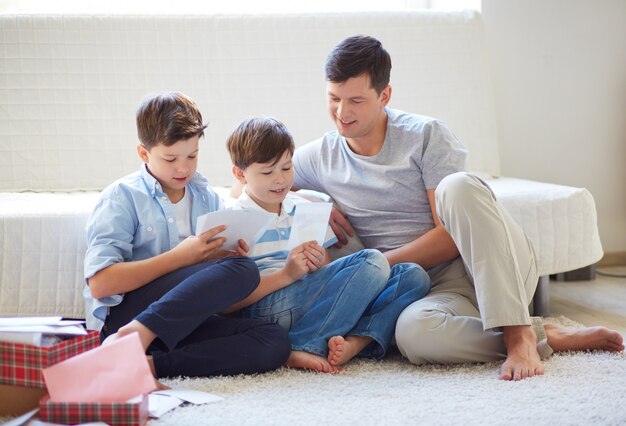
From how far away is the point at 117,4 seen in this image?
2.74 meters

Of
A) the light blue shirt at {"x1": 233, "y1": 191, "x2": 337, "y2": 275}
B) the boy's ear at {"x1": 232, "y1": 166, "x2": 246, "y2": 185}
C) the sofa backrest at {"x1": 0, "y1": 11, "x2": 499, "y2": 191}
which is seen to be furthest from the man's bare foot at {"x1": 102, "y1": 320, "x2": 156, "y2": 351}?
the sofa backrest at {"x1": 0, "y1": 11, "x2": 499, "y2": 191}

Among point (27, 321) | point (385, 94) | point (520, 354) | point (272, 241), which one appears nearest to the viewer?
point (27, 321)

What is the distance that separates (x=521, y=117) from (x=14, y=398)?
210 cm

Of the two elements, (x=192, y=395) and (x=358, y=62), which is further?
(x=358, y=62)

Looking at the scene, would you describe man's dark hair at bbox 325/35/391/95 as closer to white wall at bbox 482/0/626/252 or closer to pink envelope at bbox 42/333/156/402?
pink envelope at bbox 42/333/156/402

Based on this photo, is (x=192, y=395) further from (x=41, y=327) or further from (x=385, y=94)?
(x=385, y=94)

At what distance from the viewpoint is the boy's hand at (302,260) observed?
1697 mm

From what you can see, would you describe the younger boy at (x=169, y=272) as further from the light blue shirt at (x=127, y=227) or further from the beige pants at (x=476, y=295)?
the beige pants at (x=476, y=295)

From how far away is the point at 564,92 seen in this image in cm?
293

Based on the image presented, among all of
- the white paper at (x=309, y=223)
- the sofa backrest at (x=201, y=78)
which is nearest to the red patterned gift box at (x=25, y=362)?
the white paper at (x=309, y=223)

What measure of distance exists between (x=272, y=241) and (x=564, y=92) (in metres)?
1.59

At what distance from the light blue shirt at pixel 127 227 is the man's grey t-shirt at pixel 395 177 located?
382mm

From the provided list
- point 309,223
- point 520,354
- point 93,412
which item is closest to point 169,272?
point 309,223

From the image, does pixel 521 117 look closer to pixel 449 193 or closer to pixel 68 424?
pixel 449 193
